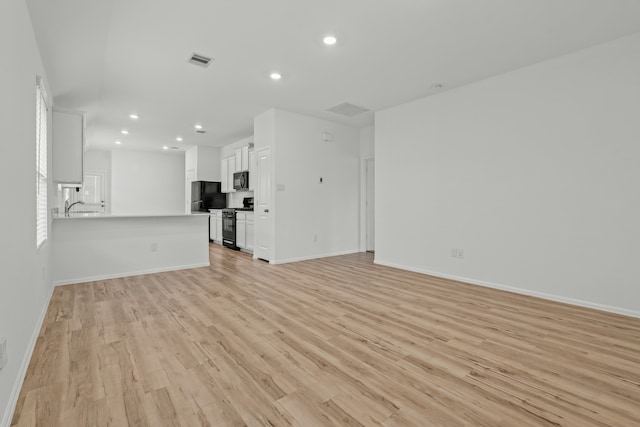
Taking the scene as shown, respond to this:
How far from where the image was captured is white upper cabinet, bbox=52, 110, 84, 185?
4.13 metres

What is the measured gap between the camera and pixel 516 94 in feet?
12.4

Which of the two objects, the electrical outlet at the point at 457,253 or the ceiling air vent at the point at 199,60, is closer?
the ceiling air vent at the point at 199,60

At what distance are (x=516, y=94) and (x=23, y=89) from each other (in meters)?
4.79

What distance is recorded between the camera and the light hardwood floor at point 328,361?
5.21ft

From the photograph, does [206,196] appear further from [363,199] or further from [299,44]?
[299,44]

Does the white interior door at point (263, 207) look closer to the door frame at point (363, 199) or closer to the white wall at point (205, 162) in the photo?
the door frame at point (363, 199)

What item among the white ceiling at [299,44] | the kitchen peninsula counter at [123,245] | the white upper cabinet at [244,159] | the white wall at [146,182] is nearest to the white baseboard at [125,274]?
the kitchen peninsula counter at [123,245]

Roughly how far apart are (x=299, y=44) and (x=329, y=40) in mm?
Answer: 322

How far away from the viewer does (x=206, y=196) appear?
8.63 metres

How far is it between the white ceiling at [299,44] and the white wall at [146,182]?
5263mm

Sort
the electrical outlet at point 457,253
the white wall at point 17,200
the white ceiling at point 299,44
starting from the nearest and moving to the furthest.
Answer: the white wall at point 17,200 → the white ceiling at point 299,44 → the electrical outlet at point 457,253

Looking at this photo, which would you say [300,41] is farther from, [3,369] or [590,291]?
[590,291]

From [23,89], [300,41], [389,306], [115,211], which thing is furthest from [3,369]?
[115,211]

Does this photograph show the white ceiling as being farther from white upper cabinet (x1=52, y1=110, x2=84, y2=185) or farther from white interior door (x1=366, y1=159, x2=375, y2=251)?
white interior door (x1=366, y1=159, x2=375, y2=251)
